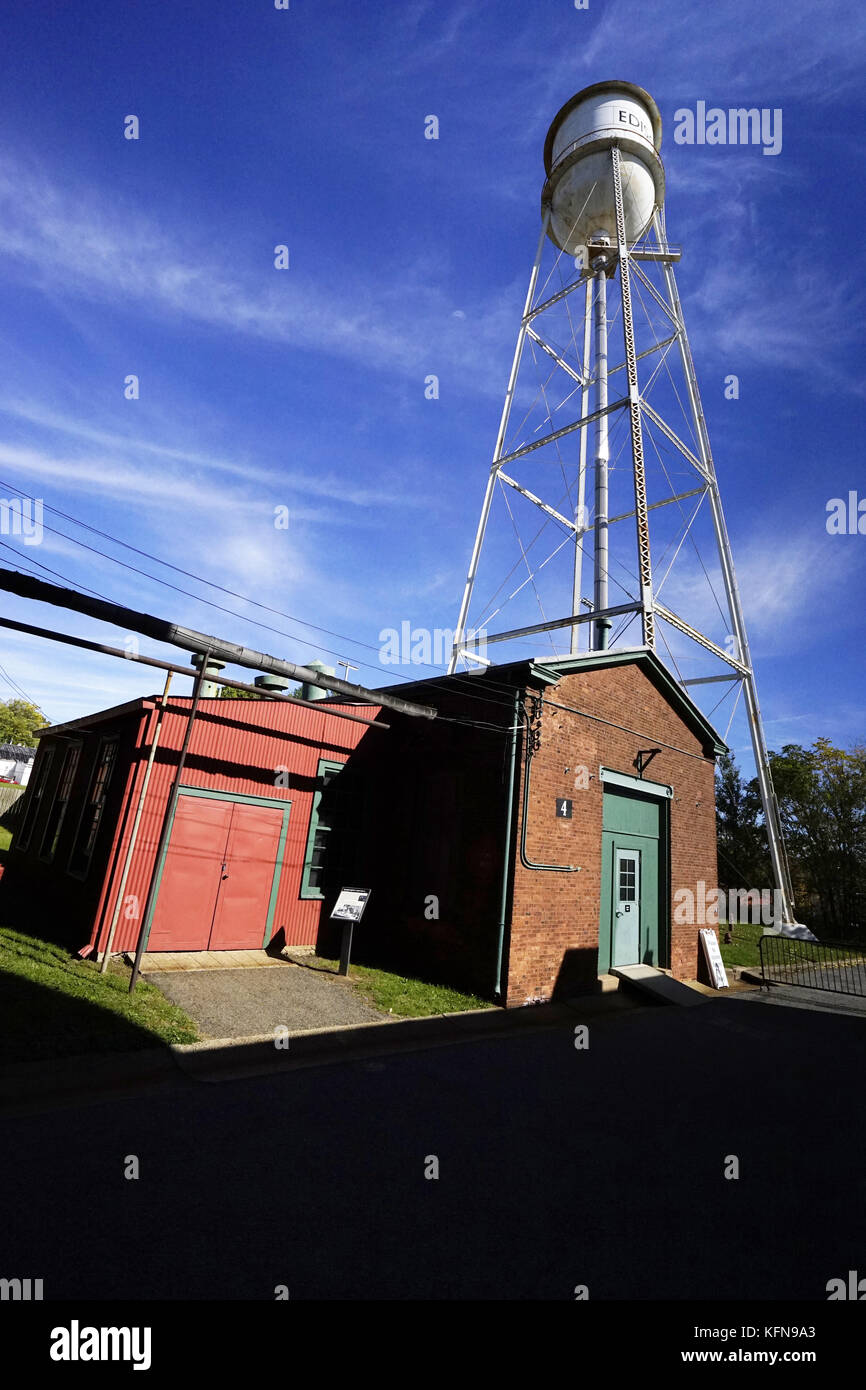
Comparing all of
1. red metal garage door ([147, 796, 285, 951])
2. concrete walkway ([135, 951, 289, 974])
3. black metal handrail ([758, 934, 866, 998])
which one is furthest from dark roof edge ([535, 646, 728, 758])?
concrete walkway ([135, 951, 289, 974])

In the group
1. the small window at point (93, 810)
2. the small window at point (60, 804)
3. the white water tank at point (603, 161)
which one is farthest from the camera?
the white water tank at point (603, 161)

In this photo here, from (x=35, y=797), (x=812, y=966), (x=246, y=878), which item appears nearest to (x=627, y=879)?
(x=246, y=878)

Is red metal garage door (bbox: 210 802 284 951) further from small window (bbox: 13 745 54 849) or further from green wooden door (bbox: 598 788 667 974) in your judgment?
small window (bbox: 13 745 54 849)

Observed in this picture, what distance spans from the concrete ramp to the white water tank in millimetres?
21022

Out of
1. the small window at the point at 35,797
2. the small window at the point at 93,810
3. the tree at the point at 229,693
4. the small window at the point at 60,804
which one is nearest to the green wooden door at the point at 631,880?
the tree at the point at 229,693

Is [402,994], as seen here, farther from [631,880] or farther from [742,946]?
[742,946]

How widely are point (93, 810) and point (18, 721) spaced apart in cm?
6675

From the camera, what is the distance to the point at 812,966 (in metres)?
17.9

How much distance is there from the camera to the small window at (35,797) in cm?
1566

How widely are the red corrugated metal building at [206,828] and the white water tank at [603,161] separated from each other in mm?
17600

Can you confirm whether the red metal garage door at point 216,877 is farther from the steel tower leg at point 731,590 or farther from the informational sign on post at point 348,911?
the steel tower leg at point 731,590
